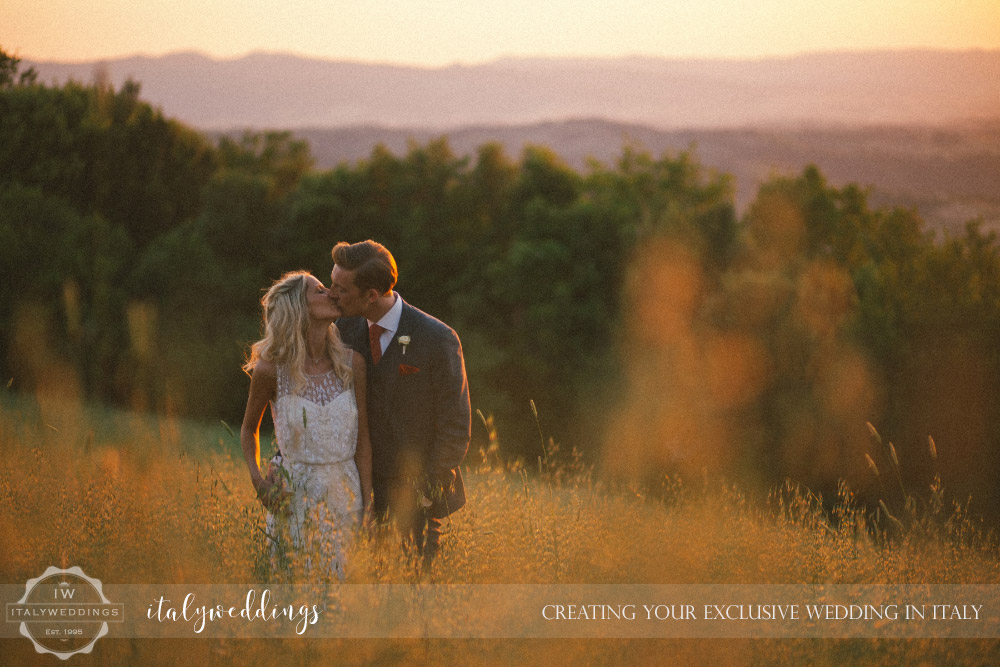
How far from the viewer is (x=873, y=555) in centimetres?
421

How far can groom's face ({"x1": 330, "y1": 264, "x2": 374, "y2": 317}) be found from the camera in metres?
4.07

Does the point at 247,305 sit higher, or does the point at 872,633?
the point at 872,633

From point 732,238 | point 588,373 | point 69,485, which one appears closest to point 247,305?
point 588,373

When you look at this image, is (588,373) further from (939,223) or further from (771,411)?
(939,223)

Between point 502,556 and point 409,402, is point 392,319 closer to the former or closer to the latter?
point 409,402

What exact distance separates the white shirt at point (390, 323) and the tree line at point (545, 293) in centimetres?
895

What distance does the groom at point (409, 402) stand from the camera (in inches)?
165

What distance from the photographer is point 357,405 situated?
4156 millimetres

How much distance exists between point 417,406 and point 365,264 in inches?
32.4

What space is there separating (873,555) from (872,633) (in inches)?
32.9

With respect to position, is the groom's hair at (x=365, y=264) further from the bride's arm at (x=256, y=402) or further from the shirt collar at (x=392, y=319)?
the bride's arm at (x=256, y=402)

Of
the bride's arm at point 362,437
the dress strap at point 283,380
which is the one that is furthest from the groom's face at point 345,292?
the dress strap at point 283,380

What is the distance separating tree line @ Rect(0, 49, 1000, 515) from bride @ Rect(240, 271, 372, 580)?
9041mm

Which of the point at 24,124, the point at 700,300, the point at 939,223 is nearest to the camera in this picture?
the point at 700,300
